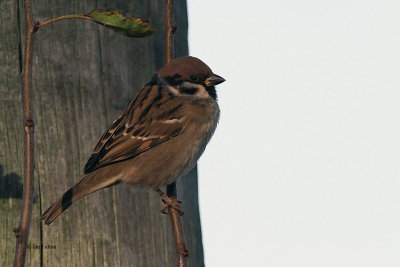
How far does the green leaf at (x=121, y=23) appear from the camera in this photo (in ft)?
7.04

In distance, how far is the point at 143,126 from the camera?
13.5 feet

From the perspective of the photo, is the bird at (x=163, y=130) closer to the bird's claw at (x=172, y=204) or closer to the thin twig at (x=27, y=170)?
the bird's claw at (x=172, y=204)

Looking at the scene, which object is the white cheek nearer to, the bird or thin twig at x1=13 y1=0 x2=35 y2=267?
the bird

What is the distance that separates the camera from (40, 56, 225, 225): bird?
389cm

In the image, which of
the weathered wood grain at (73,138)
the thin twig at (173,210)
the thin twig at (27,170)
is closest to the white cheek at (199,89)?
the weathered wood grain at (73,138)

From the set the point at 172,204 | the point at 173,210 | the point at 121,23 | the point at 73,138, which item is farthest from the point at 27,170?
the point at 73,138

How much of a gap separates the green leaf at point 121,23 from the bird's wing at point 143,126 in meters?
1.59

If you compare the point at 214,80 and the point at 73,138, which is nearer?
the point at 73,138

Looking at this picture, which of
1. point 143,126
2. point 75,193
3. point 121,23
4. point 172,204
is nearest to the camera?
point 121,23

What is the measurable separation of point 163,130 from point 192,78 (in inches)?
14.3

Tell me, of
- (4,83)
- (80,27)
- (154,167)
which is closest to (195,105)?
(154,167)

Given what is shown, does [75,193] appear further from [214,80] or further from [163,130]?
[214,80]

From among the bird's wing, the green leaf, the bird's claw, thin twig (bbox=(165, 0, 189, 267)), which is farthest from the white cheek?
the green leaf

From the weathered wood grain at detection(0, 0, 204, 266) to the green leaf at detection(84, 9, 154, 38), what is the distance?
1.61 metres
